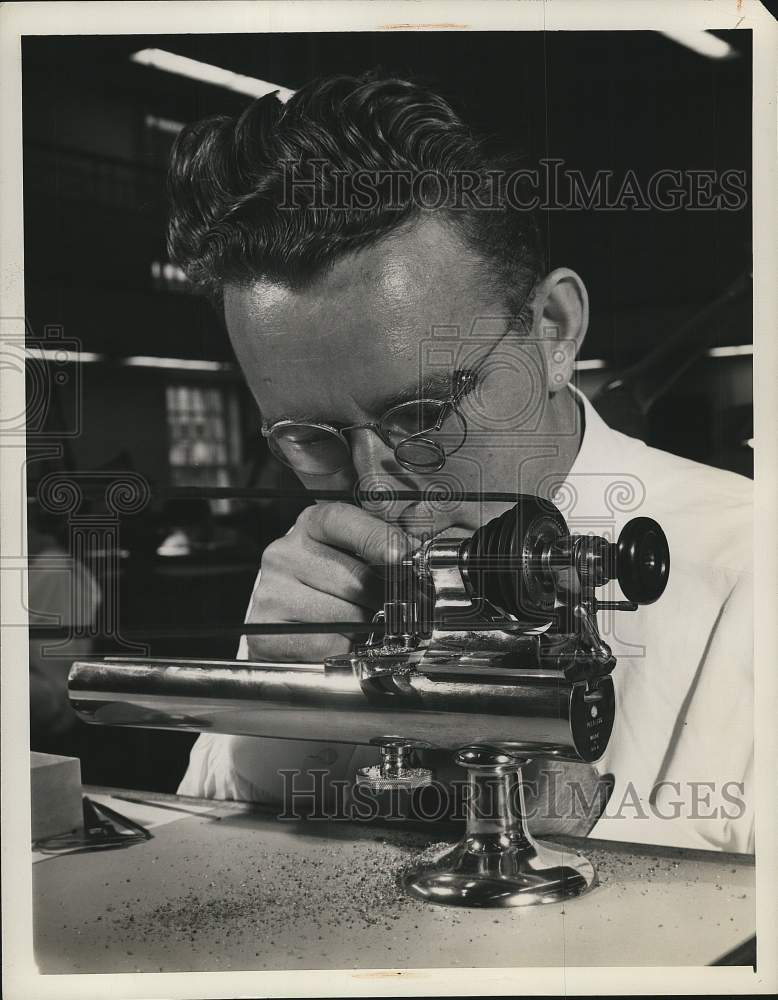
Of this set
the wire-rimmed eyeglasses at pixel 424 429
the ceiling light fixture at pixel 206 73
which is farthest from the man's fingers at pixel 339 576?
the ceiling light fixture at pixel 206 73

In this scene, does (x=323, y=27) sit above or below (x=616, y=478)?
above

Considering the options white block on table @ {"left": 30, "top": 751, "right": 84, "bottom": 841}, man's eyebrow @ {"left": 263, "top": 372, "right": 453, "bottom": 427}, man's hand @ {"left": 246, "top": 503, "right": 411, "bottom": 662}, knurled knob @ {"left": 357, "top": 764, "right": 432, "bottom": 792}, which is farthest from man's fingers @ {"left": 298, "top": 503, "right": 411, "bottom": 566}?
white block on table @ {"left": 30, "top": 751, "right": 84, "bottom": 841}

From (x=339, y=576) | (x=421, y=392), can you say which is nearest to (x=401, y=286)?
(x=421, y=392)

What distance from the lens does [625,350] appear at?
1266 mm

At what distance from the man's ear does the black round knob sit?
215 mm

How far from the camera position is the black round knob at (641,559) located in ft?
3.71

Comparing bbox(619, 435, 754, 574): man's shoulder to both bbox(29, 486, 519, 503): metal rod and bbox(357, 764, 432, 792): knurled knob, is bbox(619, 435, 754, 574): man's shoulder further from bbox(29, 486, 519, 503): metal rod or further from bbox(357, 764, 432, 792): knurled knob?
bbox(357, 764, 432, 792): knurled knob

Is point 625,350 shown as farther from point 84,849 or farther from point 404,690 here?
point 84,849

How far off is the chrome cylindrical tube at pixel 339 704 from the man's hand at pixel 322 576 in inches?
1.6

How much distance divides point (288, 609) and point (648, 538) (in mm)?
442

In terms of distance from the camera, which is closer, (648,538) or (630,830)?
(648,538)

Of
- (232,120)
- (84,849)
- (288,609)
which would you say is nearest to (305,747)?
(288,609)

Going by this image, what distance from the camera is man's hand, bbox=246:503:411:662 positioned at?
1.26m

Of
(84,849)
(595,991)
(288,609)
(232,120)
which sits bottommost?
(595,991)
